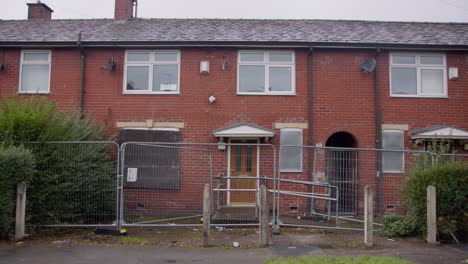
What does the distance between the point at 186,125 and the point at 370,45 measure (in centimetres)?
643

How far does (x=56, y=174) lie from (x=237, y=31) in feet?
26.6

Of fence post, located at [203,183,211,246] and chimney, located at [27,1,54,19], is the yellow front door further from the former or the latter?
chimney, located at [27,1,54,19]

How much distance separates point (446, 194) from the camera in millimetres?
8992

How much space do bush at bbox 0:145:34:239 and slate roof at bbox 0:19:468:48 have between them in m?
6.13

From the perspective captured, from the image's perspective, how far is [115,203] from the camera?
10469mm

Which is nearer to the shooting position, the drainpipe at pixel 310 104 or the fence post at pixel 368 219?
the fence post at pixel 368 219

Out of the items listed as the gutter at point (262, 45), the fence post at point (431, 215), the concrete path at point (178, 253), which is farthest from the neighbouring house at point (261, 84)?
the concrete path at point (178, 253)

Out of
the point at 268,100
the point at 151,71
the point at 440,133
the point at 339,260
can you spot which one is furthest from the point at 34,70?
the point at 440,133

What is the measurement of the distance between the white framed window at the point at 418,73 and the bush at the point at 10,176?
11170 mm

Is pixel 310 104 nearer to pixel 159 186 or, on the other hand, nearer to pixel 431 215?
pixel 159 186

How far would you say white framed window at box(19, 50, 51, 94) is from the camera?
1470cm

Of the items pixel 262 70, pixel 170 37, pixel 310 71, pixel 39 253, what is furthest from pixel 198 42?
pixel 39 253

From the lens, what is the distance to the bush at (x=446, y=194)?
29.4 feet

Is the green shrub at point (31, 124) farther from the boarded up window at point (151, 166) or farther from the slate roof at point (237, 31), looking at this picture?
the slate roof at point (237, 31)
